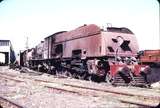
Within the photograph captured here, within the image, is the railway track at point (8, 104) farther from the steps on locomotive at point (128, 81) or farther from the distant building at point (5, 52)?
the distant building at point (5, 52)

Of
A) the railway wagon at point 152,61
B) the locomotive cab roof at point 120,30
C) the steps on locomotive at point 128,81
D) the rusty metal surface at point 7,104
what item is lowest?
the rusty metal surface at point 7,104

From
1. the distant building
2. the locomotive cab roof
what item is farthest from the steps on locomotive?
the distant building

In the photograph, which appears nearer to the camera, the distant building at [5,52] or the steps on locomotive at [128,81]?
the steps on locomotive at [128,81]

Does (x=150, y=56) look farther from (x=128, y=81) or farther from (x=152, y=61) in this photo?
(x=128, y=81)

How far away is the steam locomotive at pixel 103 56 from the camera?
49.6ft

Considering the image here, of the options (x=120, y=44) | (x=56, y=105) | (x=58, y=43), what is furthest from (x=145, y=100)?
(x=58, y=43)

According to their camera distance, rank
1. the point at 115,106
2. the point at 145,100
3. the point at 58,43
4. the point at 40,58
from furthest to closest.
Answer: the point at 40,58, the point at 58,43, the point at 145,100, the point at 115,106

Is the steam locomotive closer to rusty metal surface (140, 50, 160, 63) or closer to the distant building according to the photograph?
rusty metal surface (140, 50, 160, 63)

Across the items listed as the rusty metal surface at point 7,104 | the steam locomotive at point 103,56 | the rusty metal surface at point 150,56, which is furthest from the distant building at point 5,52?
the rusty metal surface at point 7,104

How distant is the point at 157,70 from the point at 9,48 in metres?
38.6

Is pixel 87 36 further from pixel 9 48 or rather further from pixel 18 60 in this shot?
pixel 9 48

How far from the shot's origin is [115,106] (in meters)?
8.51

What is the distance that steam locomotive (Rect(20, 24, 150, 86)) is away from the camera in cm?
1512

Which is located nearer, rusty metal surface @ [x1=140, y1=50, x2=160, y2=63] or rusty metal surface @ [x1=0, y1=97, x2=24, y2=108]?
rusty metal surface @ [x1=0, y1=97, x2=24, y2=108]
